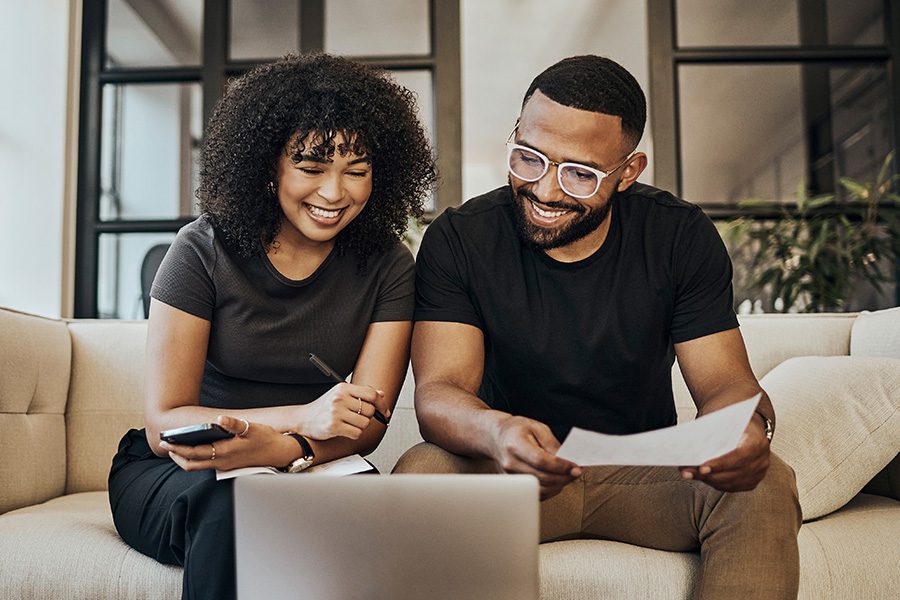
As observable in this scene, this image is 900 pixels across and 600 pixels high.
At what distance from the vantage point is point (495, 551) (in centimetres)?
97

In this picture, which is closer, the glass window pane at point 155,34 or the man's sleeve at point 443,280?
the man's sleeve at point 443,280

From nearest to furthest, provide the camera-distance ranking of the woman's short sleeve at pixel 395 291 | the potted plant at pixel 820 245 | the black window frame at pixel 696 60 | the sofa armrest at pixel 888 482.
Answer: the woman's short sleeve at pixel 395 291 → the sofa armrest at pixel 888 482 → the potted plant at pixel 820 245 → the black window frame at pixel 696 60

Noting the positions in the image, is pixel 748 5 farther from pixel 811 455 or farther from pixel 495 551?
pixel 495 551

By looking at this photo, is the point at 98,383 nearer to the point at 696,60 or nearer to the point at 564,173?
the point at 564,173

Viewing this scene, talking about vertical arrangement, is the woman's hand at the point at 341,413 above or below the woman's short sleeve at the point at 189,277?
below

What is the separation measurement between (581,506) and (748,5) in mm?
3216

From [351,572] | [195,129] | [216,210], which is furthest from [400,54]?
[351,572]

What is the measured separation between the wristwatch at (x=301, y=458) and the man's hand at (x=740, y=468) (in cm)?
57

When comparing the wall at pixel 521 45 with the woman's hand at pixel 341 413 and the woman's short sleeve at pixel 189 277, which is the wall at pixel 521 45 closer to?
the woman's short sleeve at pixel 189 277

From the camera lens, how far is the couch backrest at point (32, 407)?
178 centimetres

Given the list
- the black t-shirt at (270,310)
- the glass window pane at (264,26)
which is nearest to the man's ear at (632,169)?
the black t-shirt at (270,310)

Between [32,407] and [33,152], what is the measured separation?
2189mm

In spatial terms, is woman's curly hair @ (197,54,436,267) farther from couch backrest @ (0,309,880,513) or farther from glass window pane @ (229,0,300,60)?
glass window pane @ (229,0,300,60)

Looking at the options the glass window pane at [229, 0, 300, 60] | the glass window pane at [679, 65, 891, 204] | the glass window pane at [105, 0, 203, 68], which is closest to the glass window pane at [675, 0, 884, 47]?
the glass window pane at [679, 65, 891, 204]
